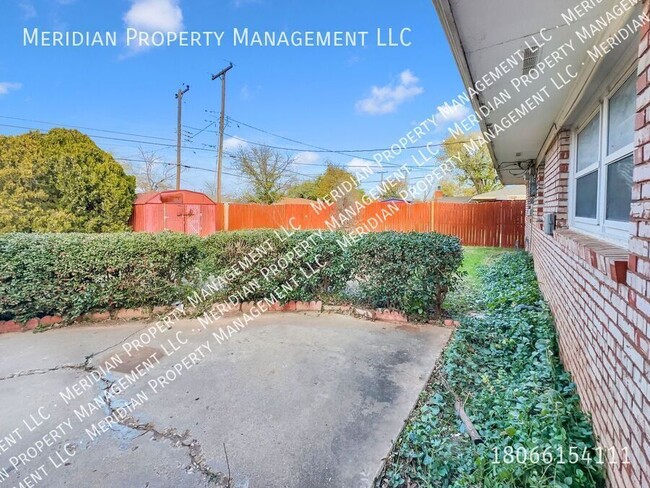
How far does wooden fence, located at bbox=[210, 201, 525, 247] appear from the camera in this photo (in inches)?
500

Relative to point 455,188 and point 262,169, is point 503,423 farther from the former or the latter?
point 455,188

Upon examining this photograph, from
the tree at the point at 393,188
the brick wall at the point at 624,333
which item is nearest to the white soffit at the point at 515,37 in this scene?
the brick wall at the point at 624,333

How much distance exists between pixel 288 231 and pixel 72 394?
2.95 m

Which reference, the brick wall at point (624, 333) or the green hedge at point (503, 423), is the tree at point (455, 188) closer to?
the green hedge at point (503, 423)

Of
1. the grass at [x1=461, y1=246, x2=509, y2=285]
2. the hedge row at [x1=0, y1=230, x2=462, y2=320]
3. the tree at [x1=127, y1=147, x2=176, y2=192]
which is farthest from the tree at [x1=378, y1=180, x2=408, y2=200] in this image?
the hedge row at [x1=0, y1=230, x2=462, y2=320]

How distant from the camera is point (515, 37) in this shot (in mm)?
2113

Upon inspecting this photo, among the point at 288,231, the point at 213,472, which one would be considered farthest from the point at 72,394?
the point at 288,231

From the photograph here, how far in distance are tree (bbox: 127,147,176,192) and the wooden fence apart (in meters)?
15.6

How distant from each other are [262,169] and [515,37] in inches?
876

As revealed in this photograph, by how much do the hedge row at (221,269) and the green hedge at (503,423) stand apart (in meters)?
0.99

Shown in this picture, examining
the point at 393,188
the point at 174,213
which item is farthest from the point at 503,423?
the point at 393,188

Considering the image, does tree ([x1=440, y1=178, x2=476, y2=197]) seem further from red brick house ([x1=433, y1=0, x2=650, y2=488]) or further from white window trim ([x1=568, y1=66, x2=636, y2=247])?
white window trim ([x1=568, y1=66, x2=636, y2=247])

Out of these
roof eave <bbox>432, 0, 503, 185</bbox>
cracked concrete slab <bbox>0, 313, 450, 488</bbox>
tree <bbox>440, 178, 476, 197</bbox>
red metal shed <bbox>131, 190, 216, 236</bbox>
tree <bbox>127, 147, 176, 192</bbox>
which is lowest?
cracked concrete slab <bbox>0, 313, 450, 488</bbox>

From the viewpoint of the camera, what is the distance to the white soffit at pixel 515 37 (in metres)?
1.73
